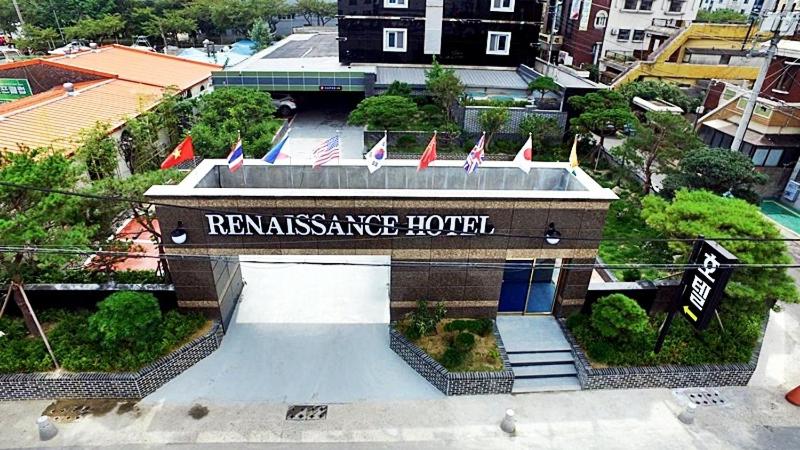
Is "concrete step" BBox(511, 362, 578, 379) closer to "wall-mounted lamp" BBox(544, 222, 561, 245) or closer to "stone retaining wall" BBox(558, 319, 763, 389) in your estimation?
"stone retaining wall" BBox(558, 319, 763, 389)

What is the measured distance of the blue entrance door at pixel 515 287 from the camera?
1434 cm

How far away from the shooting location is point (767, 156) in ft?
85.6

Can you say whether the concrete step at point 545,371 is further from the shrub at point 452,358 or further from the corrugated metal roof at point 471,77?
the corrugated metal roof at point 471,77

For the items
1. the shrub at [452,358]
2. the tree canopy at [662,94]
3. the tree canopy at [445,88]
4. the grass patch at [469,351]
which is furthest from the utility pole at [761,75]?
the shrub at [452,358]

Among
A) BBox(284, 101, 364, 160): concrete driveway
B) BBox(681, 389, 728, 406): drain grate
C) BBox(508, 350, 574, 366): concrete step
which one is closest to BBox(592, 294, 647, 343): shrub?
BBox(508, 350, 574, 366): concrete step

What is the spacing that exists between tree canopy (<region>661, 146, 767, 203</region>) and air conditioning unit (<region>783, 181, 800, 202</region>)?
6677mm

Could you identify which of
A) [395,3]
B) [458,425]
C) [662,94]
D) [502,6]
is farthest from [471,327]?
[662,94]

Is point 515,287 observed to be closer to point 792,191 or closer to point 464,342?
point 464,342

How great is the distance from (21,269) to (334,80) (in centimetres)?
2554

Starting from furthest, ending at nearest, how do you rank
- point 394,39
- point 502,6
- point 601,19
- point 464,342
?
point 601,19 → point 394,39 → point 502,6 → point 464,342

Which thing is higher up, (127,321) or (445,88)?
(445,88)

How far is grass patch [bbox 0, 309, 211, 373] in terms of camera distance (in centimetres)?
1245

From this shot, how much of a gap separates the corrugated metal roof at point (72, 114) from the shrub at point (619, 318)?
21125 millimetres

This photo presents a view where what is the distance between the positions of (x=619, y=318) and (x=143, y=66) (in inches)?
1488
